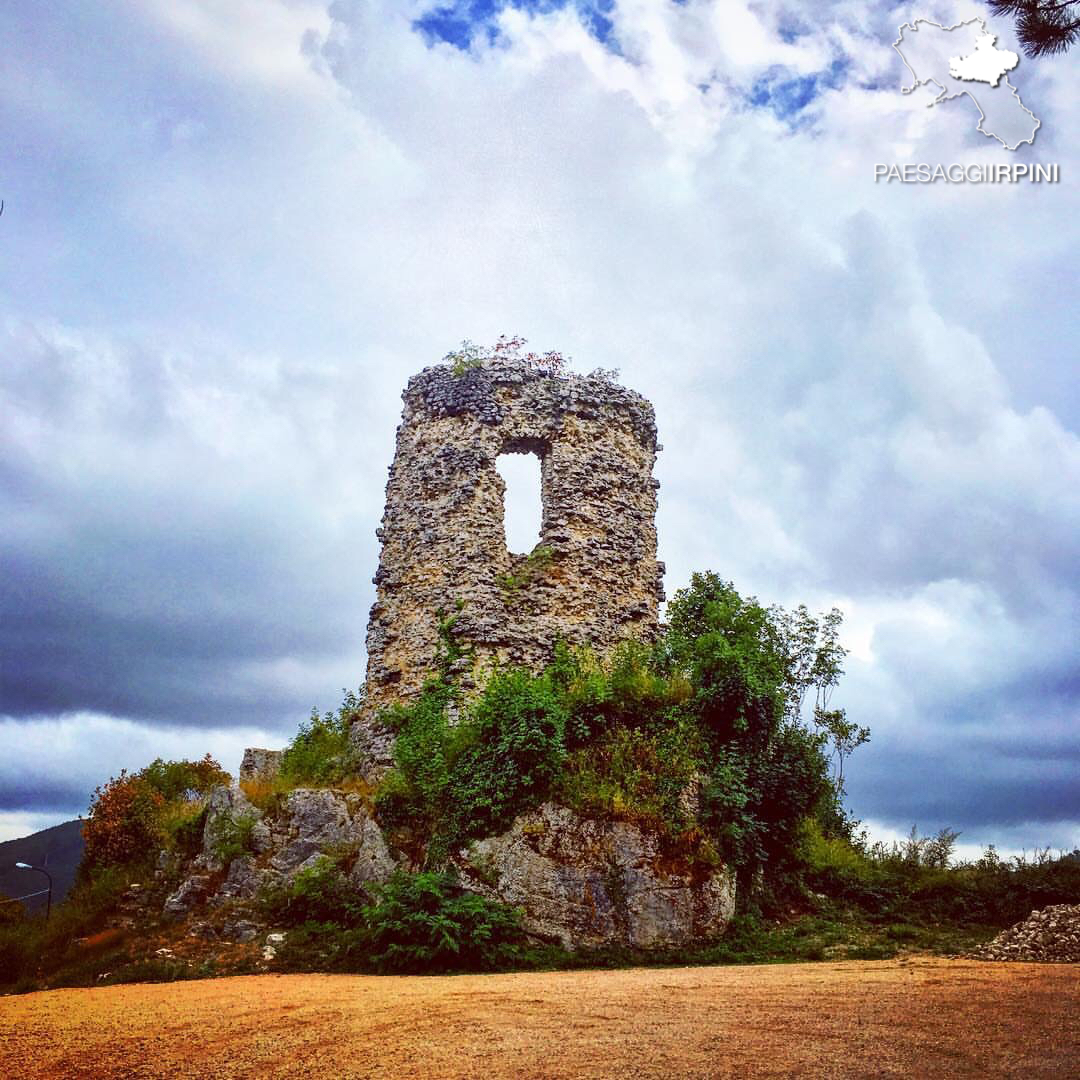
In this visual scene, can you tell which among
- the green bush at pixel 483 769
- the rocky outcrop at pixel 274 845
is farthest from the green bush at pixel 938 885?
the rocky outcrop at pixel 274 845

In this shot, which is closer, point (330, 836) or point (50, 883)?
point (330, 836)

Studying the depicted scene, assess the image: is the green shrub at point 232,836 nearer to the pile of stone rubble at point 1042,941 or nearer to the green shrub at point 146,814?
the green shrub at point 146,814

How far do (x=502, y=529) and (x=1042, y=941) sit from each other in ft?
35.4

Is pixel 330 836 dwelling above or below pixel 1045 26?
below

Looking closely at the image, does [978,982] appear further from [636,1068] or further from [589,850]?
[589,850]

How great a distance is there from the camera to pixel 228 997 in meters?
8.68

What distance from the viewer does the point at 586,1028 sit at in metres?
6.48

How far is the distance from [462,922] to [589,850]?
2048 millimetres

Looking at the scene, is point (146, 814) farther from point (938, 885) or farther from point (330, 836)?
point (938, 885)

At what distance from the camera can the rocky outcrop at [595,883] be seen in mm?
11820

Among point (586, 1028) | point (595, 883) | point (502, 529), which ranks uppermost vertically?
point (502, 529)

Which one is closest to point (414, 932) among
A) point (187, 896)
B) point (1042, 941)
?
point (187, 896)

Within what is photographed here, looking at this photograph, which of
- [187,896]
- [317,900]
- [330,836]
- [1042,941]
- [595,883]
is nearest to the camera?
[1042,941]

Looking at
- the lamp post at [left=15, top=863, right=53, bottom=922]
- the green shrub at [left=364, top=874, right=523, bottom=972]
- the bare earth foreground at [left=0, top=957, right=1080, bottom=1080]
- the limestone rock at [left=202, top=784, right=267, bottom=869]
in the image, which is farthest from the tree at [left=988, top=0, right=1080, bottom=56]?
the lamp post at [left=15, top=863, right=53, bottom=922]
